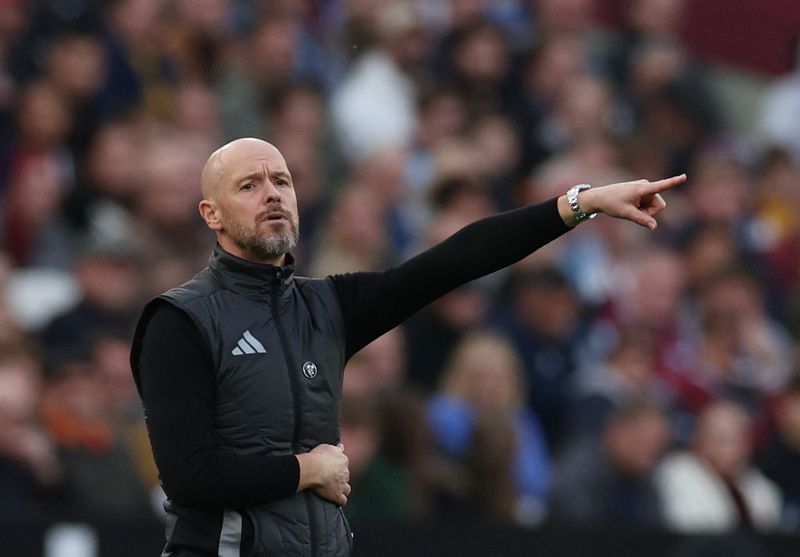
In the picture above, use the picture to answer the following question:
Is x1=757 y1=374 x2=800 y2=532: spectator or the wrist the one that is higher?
x1=757 y1=374 x2=800 y2=532: spectator

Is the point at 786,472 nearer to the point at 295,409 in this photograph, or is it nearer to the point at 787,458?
the point at 787,458

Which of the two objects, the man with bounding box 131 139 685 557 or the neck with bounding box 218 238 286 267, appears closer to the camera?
the man with bounding box 131 139 685 557

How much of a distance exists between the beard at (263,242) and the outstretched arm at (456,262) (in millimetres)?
322

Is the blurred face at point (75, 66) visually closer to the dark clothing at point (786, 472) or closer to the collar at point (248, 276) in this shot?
the dark clothing at point (786, 472)

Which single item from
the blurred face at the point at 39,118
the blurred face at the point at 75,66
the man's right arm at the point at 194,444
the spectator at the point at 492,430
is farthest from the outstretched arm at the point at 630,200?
the blurred face at the point at 75,66

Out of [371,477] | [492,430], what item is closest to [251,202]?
[371,477]

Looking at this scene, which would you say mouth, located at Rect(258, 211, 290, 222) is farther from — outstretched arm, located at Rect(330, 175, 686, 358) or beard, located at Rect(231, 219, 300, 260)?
outstretched arm, located at Rect(330, 175, 686, 358)

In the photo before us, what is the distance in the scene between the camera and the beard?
4.99 metres

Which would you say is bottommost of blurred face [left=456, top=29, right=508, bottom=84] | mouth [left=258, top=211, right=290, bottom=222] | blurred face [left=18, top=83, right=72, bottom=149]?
mouth [left=258, top=211, right=290, bottom=222]

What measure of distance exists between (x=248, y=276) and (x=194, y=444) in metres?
0.52

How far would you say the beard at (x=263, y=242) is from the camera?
4.99 metres

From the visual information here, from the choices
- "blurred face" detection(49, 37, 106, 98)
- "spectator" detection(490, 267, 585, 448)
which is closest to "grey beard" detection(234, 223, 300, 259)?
"spectator" detection(490, 267, 585, 448)

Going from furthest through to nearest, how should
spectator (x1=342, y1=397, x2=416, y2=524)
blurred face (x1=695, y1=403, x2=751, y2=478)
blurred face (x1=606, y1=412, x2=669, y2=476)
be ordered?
blurred face (x1=695, y1=403, x2=751, y2=478) < blurred face (x1=606, y1=412, x2=669, y2=476) < spectator (x1=342, y1=397, x2=416, y2=524)

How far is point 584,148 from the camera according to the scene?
12336mm
